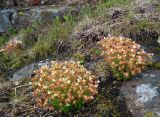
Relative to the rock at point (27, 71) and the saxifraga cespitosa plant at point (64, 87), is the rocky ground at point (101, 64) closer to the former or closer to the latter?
the rock at point (27, 71)

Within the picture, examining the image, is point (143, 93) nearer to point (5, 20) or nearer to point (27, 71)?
point (27, 71)

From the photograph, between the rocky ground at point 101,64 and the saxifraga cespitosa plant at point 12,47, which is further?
the saxifraga cespitosa plant at point 12,47

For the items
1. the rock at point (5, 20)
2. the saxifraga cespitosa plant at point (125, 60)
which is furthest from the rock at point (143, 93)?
the rock at point (5, 20)

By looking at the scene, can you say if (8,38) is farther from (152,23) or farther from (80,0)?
(152,23)

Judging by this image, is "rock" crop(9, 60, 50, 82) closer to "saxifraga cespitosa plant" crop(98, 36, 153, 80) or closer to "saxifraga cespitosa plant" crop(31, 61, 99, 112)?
"saxifraga cespitosa plant" crop(31, 61, 99, 112)

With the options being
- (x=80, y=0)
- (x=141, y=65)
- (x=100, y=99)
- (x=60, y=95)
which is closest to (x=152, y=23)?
(x=141, y=65)

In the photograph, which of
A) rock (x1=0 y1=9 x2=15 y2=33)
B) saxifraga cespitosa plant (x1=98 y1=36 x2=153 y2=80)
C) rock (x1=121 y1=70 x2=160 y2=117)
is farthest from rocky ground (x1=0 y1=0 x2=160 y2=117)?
rock (x1=0 y1=9 x2=15 y2=33)
